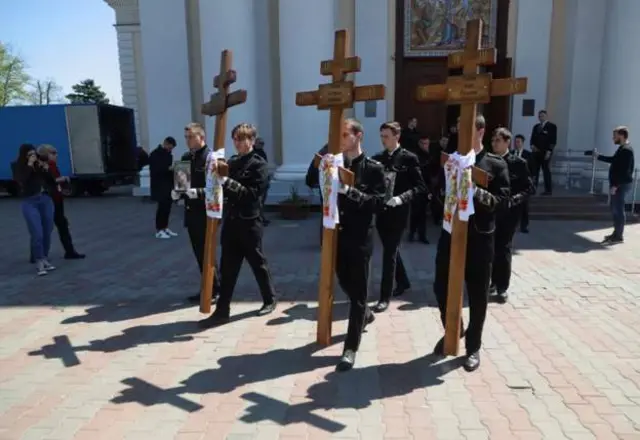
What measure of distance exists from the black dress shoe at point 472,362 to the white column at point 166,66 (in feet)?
34.8

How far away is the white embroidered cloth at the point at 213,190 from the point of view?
490 centimetres

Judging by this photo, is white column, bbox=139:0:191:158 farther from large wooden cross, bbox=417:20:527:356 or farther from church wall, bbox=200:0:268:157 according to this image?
large wooden cross, bbox=417:20:527:356

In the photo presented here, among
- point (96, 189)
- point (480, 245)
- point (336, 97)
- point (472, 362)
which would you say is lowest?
point (96, 189)

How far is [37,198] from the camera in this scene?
7.14 metres

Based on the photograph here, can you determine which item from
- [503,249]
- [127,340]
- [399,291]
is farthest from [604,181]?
[127,340]

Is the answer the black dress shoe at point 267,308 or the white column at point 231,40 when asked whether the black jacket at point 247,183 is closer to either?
the black dress shoe at point 267,308

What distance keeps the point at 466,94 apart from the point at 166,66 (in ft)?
36.5

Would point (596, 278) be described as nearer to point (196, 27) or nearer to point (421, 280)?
point (421, 280)

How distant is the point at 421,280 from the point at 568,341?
2155mm

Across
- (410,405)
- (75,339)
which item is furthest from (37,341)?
(410,405)

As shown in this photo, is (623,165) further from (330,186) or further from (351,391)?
(351,391)

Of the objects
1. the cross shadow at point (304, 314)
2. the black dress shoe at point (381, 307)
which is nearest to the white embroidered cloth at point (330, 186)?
the cross shadow at point (304, 314)

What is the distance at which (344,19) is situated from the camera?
12703 millimetres

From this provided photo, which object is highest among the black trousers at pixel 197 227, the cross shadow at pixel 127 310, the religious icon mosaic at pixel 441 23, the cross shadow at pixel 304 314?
the religious icon mosaic at pixel 441 23
